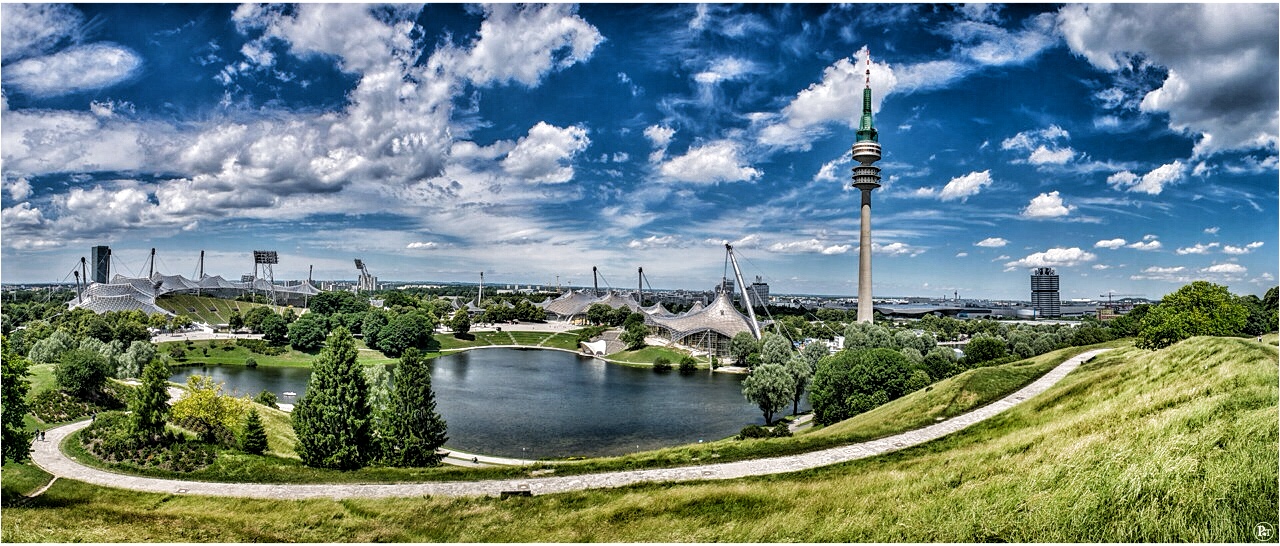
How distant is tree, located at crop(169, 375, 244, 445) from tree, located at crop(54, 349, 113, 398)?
34.8ft

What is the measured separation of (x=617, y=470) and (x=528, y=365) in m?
59.3

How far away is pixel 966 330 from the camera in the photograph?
11181cm

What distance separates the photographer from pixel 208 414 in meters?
31.0

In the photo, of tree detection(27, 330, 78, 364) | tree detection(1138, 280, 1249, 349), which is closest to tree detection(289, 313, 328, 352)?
tree detection(27, 330, 78, 364)

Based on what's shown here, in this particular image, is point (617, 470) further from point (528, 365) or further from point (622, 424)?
point (528, 365)

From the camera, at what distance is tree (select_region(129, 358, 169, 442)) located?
2650 cm

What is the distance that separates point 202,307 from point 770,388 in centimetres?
11247

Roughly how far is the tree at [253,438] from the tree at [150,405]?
3993 mm

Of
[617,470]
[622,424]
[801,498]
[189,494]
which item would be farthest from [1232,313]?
[189,494]

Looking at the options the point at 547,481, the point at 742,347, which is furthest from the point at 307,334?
the point at 547,481

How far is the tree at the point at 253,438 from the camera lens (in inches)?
1203

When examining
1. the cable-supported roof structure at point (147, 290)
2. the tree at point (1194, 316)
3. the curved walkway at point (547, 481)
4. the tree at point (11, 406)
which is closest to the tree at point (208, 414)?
the curved walkway at point (547, 481)

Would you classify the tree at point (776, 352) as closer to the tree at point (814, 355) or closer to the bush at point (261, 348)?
the tree at point (814, 355)
